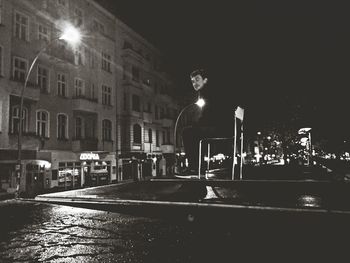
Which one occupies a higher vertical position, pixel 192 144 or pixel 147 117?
pixel 147 117

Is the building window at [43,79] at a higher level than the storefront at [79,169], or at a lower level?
higher

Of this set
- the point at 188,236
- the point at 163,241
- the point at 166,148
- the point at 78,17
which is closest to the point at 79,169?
the point at 78,17

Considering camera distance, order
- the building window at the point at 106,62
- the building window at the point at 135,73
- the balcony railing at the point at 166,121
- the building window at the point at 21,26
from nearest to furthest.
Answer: the building window at the point at 21,26
the building window at the point at 106,62
the building window at the point at 135,73
the balcony railing at the point at 166,121

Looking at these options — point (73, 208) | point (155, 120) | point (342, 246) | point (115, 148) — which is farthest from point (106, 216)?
point (155, 120)

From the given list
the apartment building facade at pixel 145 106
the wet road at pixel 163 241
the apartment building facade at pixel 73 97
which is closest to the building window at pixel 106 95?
the apartment building facade at pixel 73 97

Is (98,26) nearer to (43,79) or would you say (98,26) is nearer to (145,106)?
(43,79)

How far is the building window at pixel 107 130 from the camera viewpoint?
34.3 m

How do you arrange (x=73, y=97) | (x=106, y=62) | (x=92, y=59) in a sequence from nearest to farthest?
(x=73, y=97) → (x=92, y=59) → (x=106, y=62)

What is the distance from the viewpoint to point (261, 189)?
41.9 ft

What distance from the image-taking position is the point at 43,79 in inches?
1072

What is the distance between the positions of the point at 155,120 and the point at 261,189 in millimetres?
33269

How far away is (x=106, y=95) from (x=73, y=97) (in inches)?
230

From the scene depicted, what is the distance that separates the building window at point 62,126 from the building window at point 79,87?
8.55 ft

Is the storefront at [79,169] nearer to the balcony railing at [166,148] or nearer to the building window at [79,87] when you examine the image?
the building window at [79,87]
